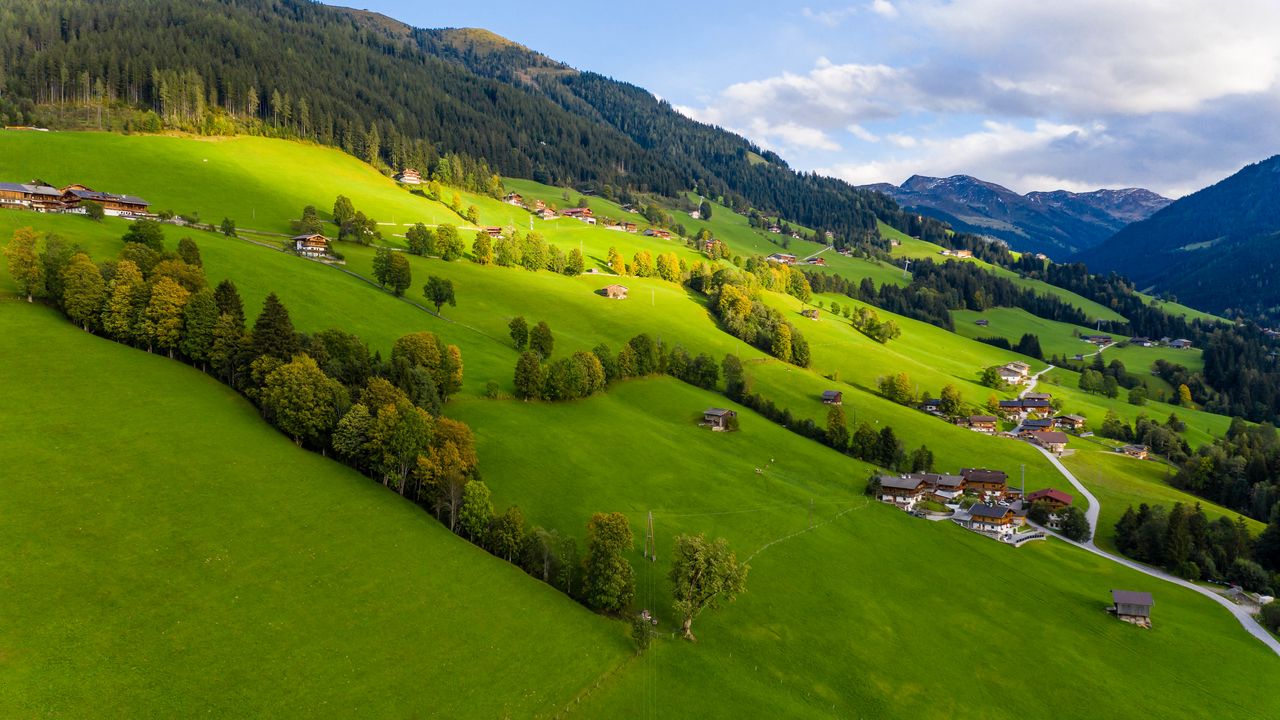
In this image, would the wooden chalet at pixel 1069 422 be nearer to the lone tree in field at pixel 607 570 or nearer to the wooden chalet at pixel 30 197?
the lone tree in field at pixel 607 570

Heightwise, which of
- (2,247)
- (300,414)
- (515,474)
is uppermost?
(2,247)

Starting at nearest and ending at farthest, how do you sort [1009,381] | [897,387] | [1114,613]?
[1114,613]
[897,387]
[1009,381]

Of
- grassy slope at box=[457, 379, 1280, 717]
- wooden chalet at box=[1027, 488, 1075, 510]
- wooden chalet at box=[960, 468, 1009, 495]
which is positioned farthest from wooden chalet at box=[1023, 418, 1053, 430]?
grassy slope at box=[457, 379, 1280, 717]

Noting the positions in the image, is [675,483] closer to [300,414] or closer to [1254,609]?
[300,414]

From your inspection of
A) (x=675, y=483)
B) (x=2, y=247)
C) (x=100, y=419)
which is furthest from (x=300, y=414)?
(x=2, y=247)

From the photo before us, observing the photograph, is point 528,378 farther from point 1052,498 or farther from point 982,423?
point 982,423

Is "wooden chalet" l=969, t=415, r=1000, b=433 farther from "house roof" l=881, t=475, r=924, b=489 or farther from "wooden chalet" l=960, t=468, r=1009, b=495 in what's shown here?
"house roof" l=881, t=475, r=924, b=489

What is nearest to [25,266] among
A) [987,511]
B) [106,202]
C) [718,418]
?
[106,202]
